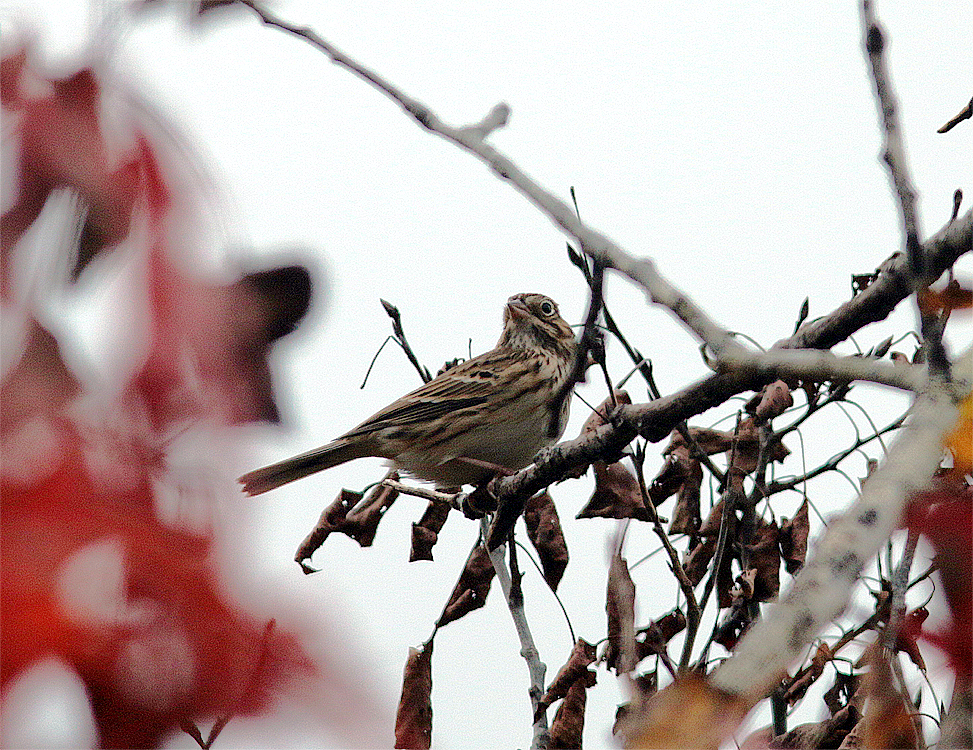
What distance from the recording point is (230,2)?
1196 millimetres

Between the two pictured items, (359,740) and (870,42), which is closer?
(359,740)

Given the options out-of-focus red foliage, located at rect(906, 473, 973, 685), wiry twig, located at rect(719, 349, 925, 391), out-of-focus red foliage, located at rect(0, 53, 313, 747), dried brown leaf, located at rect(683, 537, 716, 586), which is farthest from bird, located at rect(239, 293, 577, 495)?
out-of-focus red foliage, located at rect(0, 53, 313, 747)

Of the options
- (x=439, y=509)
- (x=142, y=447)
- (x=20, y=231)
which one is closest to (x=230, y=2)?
(x=20, y=231)

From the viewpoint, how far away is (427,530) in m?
4.89

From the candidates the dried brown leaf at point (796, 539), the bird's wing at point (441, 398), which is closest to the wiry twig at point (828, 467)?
the dried brown leaf at point (796, 539)

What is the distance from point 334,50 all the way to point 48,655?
5.37 feet

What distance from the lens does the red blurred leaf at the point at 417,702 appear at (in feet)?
13.6

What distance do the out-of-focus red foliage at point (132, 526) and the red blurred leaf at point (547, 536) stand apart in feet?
11.8

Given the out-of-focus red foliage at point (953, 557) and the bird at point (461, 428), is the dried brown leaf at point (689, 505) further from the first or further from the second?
the out-of-focus red foliage at point (953, 557)

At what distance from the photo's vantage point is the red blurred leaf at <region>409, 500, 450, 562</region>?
15.9 ft

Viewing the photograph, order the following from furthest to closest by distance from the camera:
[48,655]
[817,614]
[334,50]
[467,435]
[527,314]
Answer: [527,314] < [467,435] < [334,50] < [817,614] < [48,655]

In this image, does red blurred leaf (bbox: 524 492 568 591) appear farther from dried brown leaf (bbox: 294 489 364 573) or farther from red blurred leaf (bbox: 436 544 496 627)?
dried brown leaf (bbox: 294 489 364 573)

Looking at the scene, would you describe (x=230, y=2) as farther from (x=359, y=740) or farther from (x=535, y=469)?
(x=535, y=469)

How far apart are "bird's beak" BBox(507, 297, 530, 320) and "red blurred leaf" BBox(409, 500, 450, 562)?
257cm
